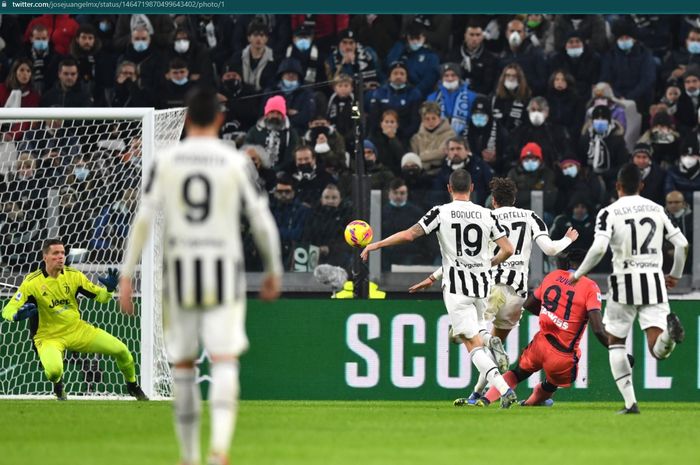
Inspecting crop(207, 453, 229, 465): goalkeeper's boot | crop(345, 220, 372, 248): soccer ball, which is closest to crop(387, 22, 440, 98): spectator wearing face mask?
crop(345, 220, 372, 248): soccer ball

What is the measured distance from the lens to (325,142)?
17.5m

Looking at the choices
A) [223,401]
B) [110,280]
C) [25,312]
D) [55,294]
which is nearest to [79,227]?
[55,294]

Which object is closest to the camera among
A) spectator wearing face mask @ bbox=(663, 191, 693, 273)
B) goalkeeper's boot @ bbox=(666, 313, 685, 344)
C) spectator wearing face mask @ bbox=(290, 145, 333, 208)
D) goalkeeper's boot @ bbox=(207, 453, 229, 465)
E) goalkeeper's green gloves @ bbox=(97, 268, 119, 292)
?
goalkeeper's boot @ bbox=(207, 453, 229, 465)

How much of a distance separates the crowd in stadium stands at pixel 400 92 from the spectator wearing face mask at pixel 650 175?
0.02 meters

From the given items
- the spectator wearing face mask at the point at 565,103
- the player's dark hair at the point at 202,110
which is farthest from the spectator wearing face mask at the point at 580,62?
the player's dark hair at the point at 202,110

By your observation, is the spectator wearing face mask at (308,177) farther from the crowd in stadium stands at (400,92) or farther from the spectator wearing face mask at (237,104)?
the spectator wearing face mask at (237,104)

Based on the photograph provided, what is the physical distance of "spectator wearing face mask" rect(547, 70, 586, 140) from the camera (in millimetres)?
18609

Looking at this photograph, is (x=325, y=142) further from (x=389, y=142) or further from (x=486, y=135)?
(x=486, y=135)

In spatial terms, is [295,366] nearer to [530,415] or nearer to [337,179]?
[337,179]

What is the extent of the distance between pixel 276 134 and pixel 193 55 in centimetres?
238

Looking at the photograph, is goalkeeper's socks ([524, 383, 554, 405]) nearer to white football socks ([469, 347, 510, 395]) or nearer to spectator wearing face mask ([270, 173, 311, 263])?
white football socks ([469, 347, 510, 395])

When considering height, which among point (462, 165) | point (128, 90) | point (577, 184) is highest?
point (128, 90)

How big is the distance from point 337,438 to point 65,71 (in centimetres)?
1033

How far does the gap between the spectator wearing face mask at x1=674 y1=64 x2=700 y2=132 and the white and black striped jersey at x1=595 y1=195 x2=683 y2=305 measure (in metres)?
7.16
